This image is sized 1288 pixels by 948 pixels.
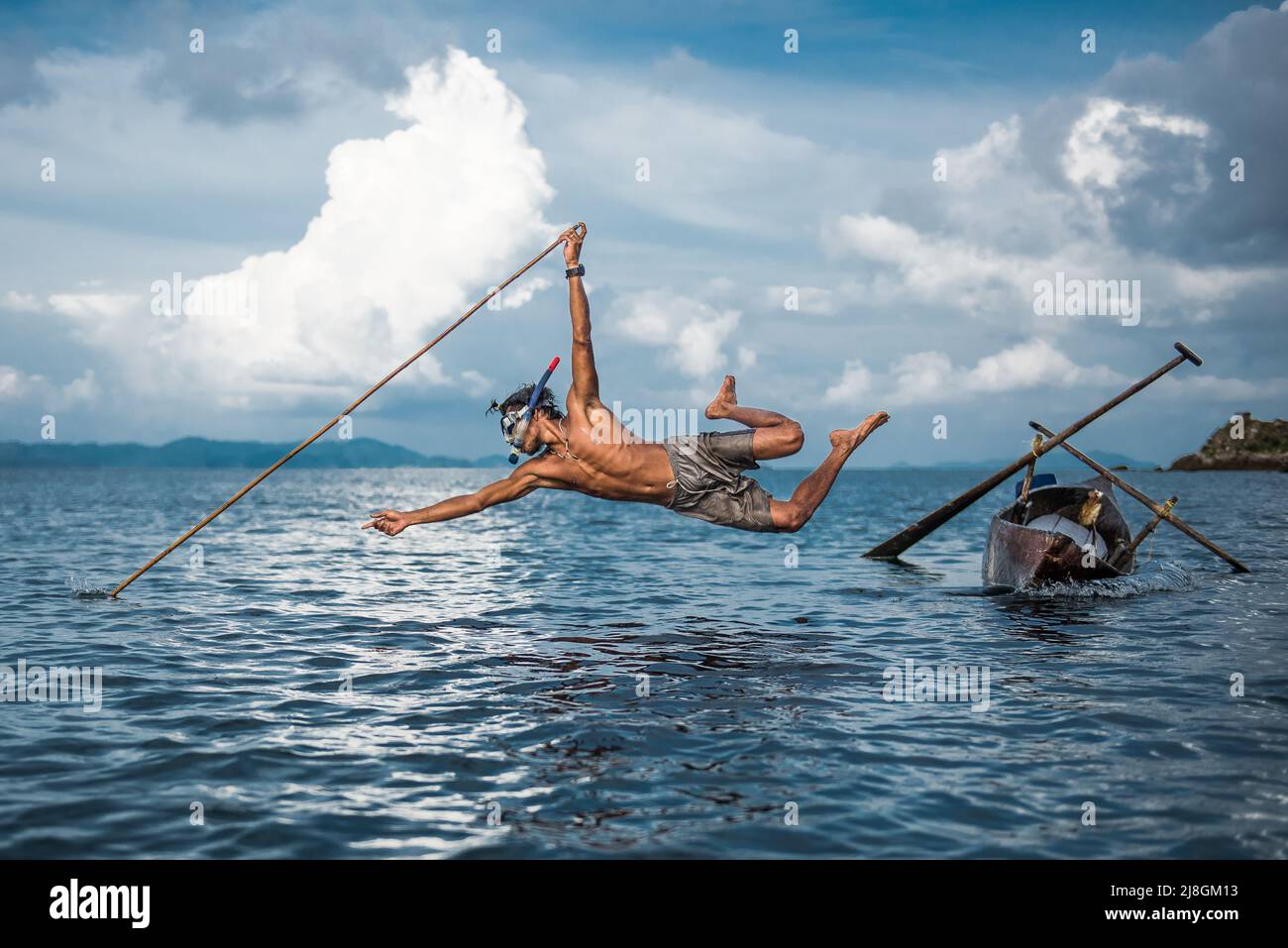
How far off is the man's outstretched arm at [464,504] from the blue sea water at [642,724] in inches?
65.0

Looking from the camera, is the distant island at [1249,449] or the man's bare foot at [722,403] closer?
the man's bare foot at [722,403]

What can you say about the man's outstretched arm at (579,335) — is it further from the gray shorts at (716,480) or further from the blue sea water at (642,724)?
the blue sea water at (642,724)

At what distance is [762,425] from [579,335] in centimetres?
238

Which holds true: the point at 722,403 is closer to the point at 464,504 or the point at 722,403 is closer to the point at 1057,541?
the point at 464,504

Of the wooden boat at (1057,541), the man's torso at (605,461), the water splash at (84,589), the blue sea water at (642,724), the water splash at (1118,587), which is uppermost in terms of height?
the man's torso at (605,461)

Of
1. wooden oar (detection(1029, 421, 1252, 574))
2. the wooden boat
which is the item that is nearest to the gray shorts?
the wooden boat

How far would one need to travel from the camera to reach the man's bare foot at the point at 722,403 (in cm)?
1137

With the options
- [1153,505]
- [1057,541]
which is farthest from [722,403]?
[1153,505]

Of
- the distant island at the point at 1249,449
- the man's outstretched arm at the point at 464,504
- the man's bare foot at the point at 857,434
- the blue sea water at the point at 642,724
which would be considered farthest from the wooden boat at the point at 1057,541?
the distant island at the point at 1249,449

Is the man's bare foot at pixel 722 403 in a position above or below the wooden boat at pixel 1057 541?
above

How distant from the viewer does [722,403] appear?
11406 millimetres

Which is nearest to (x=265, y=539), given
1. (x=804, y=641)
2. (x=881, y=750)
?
(x=804, y=641)

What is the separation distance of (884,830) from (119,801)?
16.8 feet

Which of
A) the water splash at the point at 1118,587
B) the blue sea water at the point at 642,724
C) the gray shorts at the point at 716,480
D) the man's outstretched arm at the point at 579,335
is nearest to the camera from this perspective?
the blue sea water at the point at 642,724
